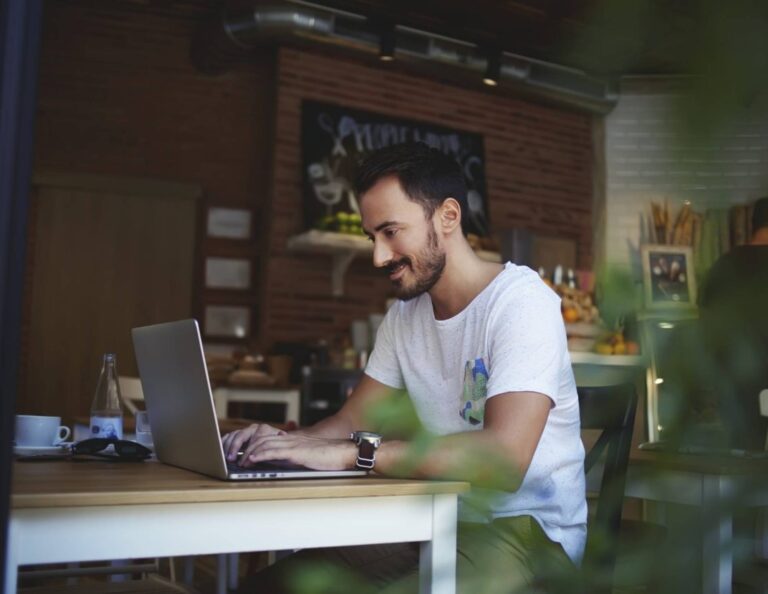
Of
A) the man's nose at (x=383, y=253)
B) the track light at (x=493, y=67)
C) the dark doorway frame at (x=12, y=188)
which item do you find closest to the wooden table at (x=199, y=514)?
the dark doorway frame at (x=12, y=188)

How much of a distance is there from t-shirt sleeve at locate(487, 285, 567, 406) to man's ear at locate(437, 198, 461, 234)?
0.90ft

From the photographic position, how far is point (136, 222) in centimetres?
678

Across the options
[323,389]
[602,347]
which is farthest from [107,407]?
[323,389]

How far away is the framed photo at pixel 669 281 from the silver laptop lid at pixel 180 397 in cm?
83

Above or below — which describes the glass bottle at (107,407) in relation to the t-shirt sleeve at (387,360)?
below

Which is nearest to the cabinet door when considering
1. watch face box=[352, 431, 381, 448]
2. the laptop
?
the laptop

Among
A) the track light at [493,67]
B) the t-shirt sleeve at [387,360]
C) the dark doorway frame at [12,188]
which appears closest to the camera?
the dark doorway frame at [12,188]

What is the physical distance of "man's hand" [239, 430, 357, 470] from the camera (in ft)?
4.64

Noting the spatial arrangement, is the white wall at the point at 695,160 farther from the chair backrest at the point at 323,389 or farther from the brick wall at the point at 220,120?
the brick wall at the point at 220,120

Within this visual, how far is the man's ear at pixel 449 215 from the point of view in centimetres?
194

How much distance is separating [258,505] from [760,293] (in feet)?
3.16

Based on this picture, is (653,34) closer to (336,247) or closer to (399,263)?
(399,263)

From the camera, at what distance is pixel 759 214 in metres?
0.42

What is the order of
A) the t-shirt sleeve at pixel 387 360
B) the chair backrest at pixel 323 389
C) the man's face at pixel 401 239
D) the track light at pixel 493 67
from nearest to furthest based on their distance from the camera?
the man's face at pixel 401 239
the t-shirt sleeve at pixel 387 360
the chair backrest at pixel 323 389
the track light at pixel 493 67
